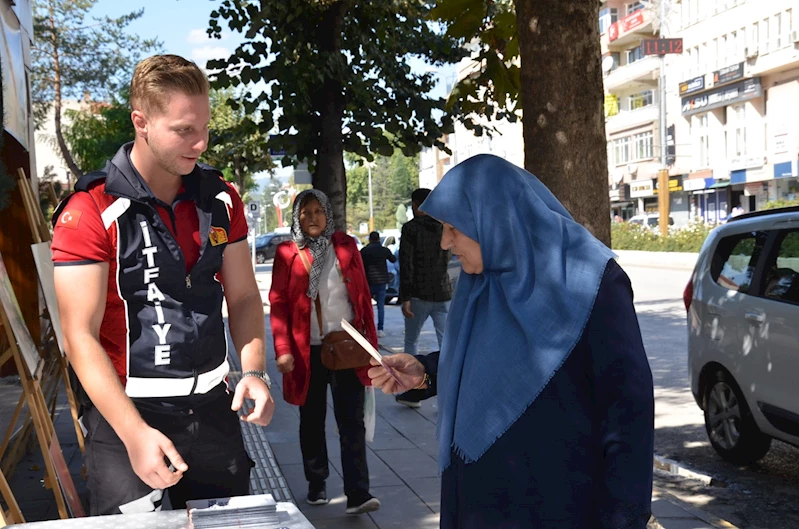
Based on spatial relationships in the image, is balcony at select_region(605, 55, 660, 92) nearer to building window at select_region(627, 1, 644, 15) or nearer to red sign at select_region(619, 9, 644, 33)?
red sign at select_region(619, 9, 644, 33)

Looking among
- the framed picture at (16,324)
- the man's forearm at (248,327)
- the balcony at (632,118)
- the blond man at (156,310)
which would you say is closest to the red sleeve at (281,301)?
the framed picture at (16,324)

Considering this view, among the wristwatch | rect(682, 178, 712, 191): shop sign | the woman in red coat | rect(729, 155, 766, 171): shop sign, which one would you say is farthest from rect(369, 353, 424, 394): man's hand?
rect(682, 178, 712, 191): shop sign

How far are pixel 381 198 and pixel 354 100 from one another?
119062mm

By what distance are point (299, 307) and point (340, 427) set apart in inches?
31.0

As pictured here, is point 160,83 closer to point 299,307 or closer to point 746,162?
point 299,307

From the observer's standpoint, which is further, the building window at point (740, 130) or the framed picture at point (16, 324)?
the building window at point (740, 130)

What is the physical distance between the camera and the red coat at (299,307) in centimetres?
609

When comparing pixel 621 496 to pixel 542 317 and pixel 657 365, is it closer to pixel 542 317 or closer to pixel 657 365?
pixel 542 317

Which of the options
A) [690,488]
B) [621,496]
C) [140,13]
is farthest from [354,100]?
[140,13]

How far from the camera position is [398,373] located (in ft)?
10.4

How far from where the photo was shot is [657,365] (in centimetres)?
1215

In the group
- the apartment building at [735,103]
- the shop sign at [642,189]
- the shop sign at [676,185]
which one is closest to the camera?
the apartment building at [735,103]

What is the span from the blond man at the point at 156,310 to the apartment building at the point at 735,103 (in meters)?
45.0

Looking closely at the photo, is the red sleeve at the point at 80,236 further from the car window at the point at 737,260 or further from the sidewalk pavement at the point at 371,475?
the car window at the point at 737,260
